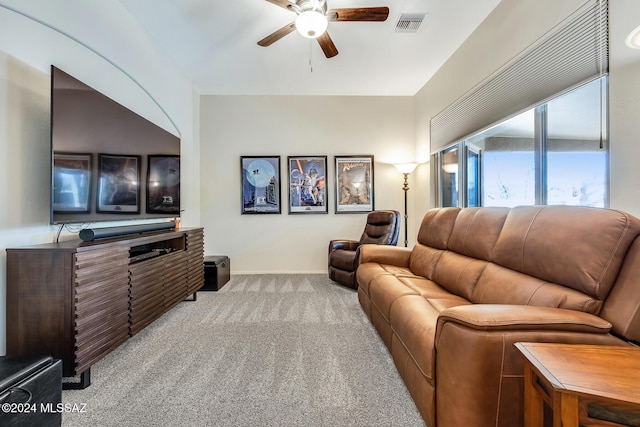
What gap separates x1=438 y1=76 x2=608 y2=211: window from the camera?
166 centimetres

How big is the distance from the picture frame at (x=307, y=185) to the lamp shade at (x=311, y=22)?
230 cm

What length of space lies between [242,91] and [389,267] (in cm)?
341

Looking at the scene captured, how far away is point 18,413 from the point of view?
1.03 m

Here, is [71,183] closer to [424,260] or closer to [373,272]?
[373,272]

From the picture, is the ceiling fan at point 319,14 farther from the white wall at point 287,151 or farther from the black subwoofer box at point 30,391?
the black subwoofer box at point 30,391

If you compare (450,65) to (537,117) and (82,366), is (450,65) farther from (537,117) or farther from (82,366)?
(82,366)

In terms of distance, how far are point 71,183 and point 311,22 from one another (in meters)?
2.01

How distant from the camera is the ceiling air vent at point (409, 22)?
→ 2527 mm

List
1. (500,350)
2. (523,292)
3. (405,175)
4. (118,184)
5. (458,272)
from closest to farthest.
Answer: (500,350) < (523,292) < (458,272) < (118,184) < (405,175)

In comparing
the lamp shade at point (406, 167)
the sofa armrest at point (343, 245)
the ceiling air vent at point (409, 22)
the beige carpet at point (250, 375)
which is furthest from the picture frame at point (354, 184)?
the beige carpet at point (250, 375)

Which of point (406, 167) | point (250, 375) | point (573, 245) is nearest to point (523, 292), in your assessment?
point (573, 245)

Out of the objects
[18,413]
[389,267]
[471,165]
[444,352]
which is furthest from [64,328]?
[471,165]

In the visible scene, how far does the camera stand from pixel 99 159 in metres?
2.00

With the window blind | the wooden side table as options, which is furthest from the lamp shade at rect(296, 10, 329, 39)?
the wooden side table
